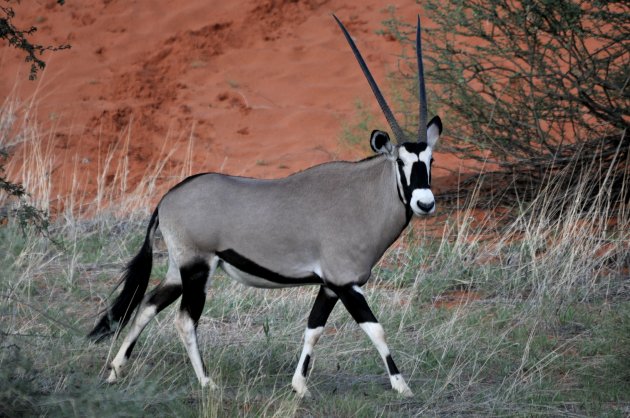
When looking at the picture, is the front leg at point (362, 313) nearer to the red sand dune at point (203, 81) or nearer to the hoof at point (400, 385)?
the hoof at point (400, 385)

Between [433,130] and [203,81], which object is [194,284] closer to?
[433,130]

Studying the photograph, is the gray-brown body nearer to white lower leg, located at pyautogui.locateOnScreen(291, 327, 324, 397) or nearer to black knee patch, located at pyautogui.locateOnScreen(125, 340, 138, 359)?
white lower leg, located at pyautogui.locateOnScreen(291, 327, 324, 397)

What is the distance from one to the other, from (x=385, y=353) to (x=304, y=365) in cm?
41

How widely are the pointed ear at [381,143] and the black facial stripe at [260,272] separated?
708 mm

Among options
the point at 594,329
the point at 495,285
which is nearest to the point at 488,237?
the point at 495,285

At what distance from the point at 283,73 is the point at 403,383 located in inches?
456

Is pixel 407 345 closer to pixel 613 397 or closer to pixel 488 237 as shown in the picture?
pixel 613 397

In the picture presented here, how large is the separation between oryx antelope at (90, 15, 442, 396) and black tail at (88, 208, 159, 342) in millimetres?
19

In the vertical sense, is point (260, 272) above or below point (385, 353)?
above

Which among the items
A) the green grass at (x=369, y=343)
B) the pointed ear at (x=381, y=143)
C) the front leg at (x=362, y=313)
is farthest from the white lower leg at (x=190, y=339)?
the pointed ear at (x=381, y=143)

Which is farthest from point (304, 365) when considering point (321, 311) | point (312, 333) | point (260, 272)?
point (260, 272)

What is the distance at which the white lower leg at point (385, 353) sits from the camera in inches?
183

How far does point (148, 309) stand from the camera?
4879 mm

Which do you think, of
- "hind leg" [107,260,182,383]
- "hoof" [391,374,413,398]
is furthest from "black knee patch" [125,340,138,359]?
"hoof" [391,374,413,398]
